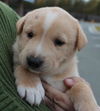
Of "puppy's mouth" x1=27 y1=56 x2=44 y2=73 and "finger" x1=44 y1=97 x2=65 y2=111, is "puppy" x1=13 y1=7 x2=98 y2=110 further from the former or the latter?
"finger" x1=44 y1=97 x2=65 y2=111

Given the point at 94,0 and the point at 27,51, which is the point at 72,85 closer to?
the point at 27,51

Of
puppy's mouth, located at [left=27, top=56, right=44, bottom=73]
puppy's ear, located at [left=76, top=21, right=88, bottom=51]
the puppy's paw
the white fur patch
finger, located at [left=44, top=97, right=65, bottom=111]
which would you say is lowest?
finger, located at [left=44, top=97, right=65, bottom=111]

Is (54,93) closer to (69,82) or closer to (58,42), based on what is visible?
(69,82)

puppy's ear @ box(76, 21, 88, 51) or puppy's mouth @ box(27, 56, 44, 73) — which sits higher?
puppy's mouth @ box(27, 56, 44, 73)

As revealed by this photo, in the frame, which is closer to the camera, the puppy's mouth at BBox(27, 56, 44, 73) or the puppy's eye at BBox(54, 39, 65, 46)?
the puppy's mouth at BBox(27, 56, 44, 73)

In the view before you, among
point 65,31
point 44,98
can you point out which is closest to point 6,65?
point 44,98

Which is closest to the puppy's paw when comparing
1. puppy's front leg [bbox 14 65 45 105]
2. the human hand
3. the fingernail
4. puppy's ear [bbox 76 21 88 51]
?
puppy's front leg [bbox 14 65 45 105]

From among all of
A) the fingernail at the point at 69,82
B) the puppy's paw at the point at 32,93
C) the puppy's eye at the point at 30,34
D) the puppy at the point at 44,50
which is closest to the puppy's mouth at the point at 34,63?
the puppy at the point at 44,50

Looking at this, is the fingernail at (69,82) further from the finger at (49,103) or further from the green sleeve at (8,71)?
the green sleeve at (8,71)

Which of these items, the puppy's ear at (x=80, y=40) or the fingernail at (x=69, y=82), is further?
the puppy's ear at (x=80, y=40)
